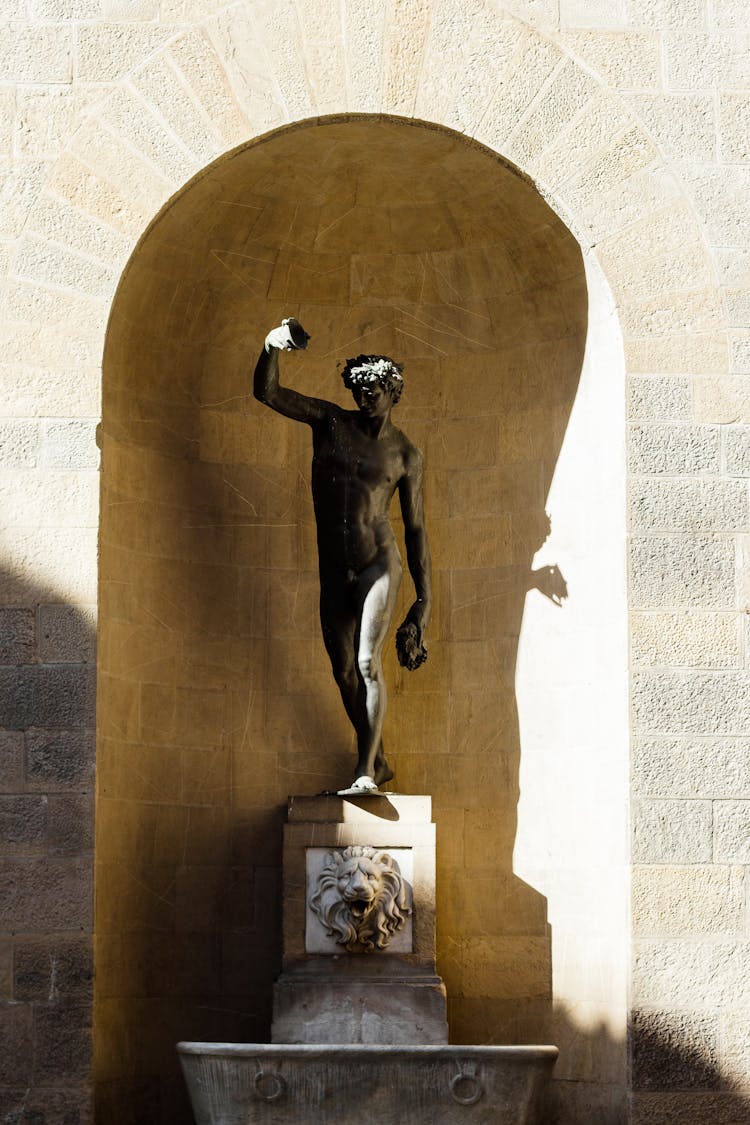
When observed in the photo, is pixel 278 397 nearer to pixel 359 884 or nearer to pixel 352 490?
pixel 352 490

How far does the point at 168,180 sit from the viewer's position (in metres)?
8.97

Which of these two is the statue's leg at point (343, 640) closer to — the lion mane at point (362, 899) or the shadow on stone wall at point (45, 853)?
the lion mane at point (362, 899)

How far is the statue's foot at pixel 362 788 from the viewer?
8.95 metres

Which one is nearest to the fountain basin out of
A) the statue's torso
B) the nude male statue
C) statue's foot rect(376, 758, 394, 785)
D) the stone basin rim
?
the stone basin rim

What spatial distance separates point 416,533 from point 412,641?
0.50m

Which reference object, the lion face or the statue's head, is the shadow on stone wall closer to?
the lion face

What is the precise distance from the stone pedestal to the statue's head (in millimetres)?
1811

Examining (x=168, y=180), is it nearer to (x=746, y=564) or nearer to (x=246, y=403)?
(x=246, y=403)

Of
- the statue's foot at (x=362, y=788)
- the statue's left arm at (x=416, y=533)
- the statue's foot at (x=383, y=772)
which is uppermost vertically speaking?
the statue's left arm at (x=416, y=533)

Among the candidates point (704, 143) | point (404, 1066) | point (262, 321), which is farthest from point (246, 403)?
point (404, 1066)

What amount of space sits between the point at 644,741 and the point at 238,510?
2442mm

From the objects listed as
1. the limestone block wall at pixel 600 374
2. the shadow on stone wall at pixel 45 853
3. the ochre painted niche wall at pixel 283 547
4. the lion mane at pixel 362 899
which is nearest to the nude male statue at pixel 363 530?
the lion mane at pixel 362 899

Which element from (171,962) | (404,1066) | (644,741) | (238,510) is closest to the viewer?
(404,1066)

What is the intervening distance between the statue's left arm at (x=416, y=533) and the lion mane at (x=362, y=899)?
1.15 m
